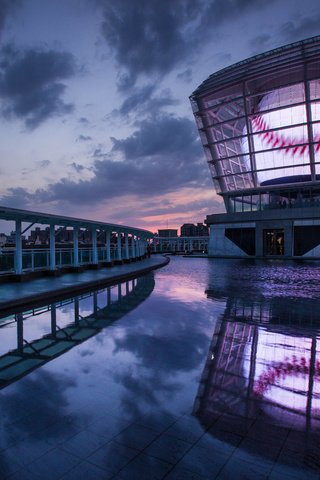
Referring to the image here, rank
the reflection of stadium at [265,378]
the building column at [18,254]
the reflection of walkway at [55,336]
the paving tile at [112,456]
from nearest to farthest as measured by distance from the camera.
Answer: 1. the paving tile at [112,456]
2. the reflection of stadium at [265,378]
3. the reflection of walkway at [55,336]
4. the building column at [18,254]

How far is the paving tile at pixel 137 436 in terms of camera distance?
10.8 ft

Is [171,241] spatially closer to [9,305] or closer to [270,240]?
[270,240]

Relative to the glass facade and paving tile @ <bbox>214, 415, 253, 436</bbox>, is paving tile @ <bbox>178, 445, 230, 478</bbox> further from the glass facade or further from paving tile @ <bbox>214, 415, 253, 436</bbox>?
the glass facade

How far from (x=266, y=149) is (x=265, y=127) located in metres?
3.22

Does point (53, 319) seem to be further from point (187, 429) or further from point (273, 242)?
point (273, 242)

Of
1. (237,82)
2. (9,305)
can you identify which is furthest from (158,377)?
(237,82)

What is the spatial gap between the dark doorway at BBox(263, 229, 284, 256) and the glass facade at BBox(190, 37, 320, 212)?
4.10 meters

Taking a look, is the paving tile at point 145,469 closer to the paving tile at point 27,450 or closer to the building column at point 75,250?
the paving tile at point 27,450

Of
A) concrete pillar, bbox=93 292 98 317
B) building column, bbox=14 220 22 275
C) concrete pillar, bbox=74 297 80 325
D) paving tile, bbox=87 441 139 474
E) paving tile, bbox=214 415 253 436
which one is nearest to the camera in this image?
paving tile, bbox=87 441 139 474

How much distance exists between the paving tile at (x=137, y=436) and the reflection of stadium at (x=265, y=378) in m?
0.63

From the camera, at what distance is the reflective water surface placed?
120 inches

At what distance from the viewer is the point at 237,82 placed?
49.1 meters

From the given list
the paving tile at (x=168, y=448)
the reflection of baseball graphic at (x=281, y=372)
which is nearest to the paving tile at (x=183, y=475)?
the paving tile at (x=168, y=448)

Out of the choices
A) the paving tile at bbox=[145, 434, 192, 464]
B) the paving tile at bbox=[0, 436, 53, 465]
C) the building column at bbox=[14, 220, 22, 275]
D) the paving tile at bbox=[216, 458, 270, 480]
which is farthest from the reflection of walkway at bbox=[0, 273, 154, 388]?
the building column at bbox=[14, 220, 22, 275]
